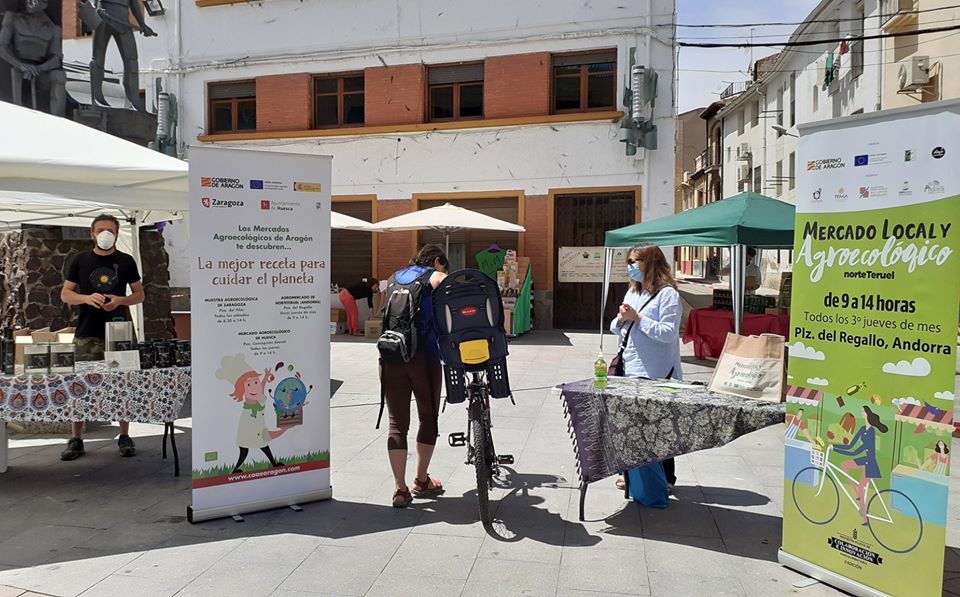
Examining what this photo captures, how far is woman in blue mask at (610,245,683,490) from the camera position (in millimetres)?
4410

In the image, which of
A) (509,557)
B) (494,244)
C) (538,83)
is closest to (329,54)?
(538,83)

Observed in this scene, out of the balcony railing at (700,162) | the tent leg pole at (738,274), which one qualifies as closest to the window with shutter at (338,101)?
the tent leg pole at (738,274)

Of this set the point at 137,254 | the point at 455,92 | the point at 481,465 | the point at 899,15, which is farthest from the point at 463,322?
the point at 899,15

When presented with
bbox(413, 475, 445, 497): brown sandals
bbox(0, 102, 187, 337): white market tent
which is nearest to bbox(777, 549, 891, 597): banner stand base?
bbox(413, 475, 445, 497): brown sandals

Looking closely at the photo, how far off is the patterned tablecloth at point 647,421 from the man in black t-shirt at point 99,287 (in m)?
3.59

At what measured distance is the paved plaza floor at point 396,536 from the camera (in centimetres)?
341

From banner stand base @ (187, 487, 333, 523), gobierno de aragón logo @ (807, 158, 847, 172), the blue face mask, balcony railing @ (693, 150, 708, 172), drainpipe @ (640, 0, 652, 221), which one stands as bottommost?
banner stand base @ (187, 487, 333, 523)

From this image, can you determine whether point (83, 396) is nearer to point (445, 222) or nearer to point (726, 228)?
point (726, 228)

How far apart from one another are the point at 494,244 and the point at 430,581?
39.5 feet

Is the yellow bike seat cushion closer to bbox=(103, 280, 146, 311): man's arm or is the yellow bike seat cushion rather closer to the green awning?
bbox=(103, 280, 146, 311): man's arm

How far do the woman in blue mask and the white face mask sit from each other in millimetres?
3940

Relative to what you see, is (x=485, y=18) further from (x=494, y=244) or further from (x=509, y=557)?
(x=509, y=557)

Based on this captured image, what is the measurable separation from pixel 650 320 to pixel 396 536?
2080 mm

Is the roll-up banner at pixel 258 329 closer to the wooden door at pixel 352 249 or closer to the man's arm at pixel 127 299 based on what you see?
the man's arm at pixel 127 299
